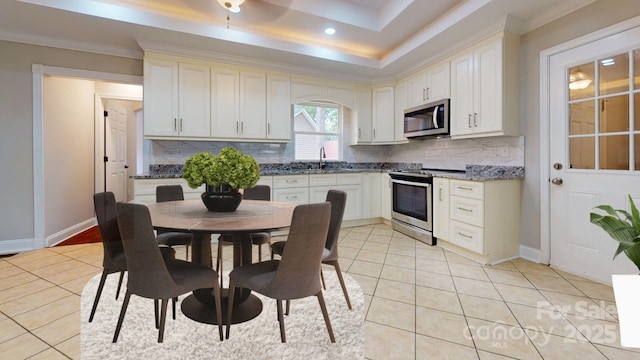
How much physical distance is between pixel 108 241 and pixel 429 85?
4.06 meters

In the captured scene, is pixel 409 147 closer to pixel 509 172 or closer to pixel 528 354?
pixel 509 172

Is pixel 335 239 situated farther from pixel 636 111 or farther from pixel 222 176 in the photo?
pixel 636 111

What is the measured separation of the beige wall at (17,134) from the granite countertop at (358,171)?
1.31m

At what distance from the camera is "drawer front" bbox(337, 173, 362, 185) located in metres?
4.53

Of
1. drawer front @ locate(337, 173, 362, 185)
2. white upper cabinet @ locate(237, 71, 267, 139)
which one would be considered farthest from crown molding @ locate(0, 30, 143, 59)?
drawer front @ locate(337, 173, 362, 185)

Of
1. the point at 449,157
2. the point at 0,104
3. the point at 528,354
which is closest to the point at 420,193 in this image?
the point at 449,157

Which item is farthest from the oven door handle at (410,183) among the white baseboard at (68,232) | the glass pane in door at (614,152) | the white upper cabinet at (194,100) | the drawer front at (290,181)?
the white baseboard at (68,232)

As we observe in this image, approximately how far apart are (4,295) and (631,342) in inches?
141

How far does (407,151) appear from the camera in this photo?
197 inches

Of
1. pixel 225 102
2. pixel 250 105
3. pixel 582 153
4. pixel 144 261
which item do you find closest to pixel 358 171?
pixel 250 105

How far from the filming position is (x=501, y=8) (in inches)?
110

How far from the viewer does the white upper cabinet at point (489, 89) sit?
10.1ft

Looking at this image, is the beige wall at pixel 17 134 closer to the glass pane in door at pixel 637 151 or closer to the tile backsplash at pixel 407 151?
the tile backsplash at pixel 407 151

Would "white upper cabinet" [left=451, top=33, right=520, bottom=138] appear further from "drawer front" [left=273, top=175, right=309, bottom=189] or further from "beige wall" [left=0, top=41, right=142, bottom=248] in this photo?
"beige wall" [left=0, top=41, right=142, bottom=248]
